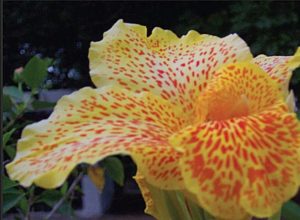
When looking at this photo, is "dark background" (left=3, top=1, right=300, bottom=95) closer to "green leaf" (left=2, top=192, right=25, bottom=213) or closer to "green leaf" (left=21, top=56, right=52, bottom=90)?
"green leaf" (left=21, top=56, right=52, bottom=90)

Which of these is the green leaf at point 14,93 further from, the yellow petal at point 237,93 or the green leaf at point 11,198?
the yellow petal at point 237,93

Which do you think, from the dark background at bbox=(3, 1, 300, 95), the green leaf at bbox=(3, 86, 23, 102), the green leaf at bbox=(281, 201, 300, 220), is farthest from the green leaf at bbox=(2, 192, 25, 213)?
the dark background at bbox=(3, 1, 300, 95)

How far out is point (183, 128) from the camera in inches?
16.7

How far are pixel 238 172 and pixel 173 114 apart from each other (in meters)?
0.09

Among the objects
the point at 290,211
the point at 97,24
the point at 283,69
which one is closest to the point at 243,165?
the point at 283,69

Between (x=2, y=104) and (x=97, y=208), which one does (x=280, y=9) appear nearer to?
(x=97, y=208)

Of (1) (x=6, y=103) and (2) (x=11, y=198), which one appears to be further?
(1) (x=6, y=103)

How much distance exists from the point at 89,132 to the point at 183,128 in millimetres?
68

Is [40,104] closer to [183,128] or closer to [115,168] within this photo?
[115,168]

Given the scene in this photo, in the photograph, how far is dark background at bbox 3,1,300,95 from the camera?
3.59 meters

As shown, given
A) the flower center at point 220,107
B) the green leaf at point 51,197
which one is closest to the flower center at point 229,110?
the flower center at point 220,107

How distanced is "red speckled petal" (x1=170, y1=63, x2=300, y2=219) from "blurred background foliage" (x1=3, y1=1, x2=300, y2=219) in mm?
2970

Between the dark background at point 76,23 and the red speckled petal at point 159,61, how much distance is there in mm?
2992

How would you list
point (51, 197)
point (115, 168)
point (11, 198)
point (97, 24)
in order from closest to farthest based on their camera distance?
point (11, 198) → point (115, 168) → point (51, 197) → point (97, 24)
